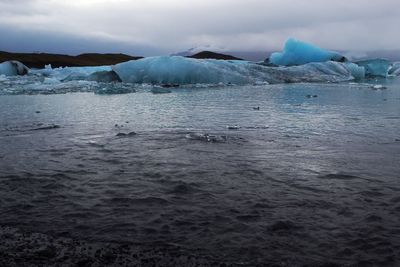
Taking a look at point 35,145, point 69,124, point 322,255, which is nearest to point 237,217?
point 322,255

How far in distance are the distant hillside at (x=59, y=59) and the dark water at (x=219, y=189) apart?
58427 mm

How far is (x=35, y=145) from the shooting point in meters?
8.11

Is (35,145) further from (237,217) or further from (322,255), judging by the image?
(322,255)

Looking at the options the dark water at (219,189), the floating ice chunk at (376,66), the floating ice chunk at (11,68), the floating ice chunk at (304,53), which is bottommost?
the dark water at (219,189)

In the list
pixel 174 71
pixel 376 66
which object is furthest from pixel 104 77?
pixel 376 66

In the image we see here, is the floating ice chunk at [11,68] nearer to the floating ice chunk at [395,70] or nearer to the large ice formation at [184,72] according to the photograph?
the large ice formation at [184,72]

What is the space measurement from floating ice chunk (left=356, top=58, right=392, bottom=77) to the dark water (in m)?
38.2

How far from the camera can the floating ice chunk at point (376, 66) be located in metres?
44.5

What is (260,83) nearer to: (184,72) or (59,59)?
(184,72)

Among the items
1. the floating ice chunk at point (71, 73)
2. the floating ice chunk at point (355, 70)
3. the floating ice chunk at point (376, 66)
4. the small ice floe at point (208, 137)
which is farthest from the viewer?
the floating ice chunk at point (376, 66)

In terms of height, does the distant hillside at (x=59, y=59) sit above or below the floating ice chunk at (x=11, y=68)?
above

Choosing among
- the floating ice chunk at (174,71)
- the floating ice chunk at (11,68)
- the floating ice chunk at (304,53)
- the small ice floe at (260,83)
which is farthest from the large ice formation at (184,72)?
the floating ice chunk at (11,68)

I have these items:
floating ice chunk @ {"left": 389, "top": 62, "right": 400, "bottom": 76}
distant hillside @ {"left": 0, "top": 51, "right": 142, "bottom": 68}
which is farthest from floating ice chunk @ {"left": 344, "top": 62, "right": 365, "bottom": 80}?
distant hillside @ {"left": 0, "top": 51, "right": 142, "bottom": 68}

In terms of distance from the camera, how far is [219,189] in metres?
5.23
